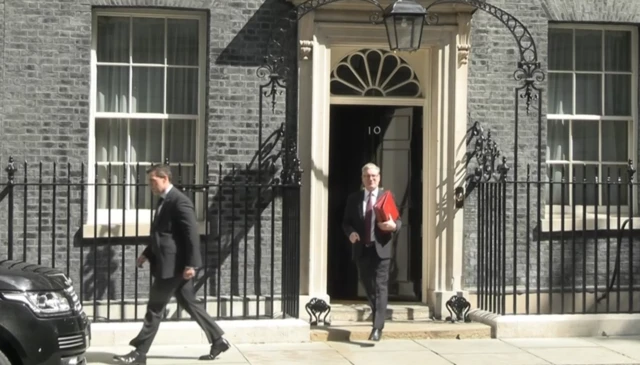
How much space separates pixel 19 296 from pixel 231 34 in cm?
511

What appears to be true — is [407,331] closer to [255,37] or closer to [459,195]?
[459,195]

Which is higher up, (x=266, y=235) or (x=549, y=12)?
(x=549, y=12)

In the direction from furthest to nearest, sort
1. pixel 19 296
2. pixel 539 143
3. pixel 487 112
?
pixel 487 112
pixel 539 143
pixel 19 296

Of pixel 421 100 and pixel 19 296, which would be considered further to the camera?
pixel 421 100

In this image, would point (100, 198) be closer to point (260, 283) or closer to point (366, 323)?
point (260, 283)

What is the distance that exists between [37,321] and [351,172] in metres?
5.62

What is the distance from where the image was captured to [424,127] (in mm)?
13086

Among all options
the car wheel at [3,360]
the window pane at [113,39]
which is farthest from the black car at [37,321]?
the window pane at [113,39]

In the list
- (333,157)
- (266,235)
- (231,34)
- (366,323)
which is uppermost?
(231,34)

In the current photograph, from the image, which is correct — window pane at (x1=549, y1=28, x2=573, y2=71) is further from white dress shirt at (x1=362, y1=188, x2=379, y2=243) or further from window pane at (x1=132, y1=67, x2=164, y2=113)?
window pane at (x1=132, y1=67, x2=164, y2=113)

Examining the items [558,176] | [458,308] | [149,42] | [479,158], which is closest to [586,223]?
[558,176]

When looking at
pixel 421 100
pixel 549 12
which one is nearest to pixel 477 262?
pixel 421 100

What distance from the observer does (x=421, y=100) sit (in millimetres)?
13078

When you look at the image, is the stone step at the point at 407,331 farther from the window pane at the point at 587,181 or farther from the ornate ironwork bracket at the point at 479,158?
the window pane at the point at 587,181
